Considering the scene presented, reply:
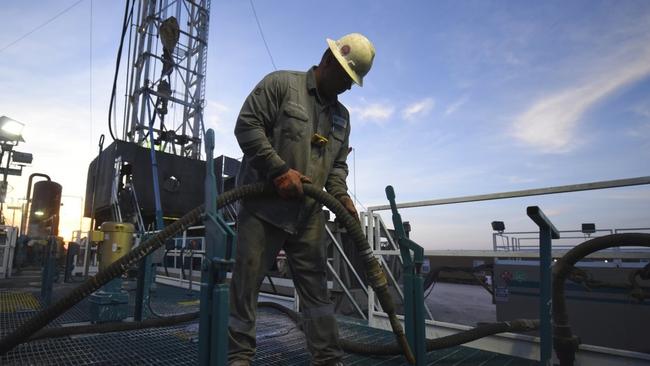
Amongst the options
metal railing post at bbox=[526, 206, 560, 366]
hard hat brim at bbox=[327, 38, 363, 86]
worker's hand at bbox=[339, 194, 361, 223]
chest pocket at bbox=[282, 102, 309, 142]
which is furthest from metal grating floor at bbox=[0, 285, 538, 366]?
hard hat brim at bbox=[327, 38, 363, 86]

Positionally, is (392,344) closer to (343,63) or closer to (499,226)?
(343,63)

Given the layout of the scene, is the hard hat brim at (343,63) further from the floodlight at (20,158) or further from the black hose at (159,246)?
Answer: the floodlight at (20,158)

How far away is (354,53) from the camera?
188cm

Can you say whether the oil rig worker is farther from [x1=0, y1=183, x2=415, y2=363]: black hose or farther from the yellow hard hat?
[x1=0, y1=183, x2=415, y2=363]: black hose

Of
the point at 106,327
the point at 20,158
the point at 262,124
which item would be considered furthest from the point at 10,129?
the point at 262,124

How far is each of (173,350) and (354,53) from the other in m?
2.19

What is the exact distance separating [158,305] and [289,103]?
3487mm

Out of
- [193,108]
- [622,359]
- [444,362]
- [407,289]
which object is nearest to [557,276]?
[622,359]

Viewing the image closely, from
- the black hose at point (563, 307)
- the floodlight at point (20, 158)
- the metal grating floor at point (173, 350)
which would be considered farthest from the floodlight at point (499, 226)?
the floodlight at point (20, 158)

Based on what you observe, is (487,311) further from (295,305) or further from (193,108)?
(193,108)

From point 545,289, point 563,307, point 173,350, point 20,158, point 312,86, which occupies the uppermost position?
point 20,158

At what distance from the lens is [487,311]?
7496 millimetres

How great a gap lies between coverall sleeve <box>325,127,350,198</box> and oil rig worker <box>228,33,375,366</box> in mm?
120

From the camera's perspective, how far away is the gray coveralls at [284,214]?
1710 millimetres
